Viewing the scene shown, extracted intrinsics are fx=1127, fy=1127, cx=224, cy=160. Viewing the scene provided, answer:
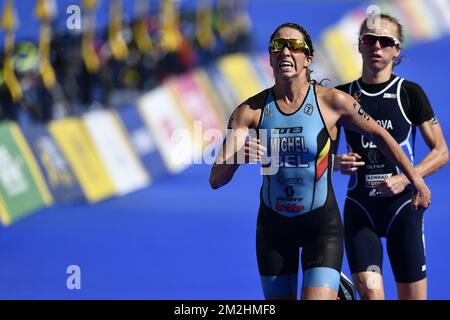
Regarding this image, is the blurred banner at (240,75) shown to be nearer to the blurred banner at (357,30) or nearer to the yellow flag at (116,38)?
the blurred banner at (357,30)

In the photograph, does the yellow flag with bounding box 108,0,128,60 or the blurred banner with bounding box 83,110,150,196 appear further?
the yellow flag with bounding box 108,0,128,60

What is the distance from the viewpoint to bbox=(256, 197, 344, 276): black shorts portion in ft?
18.9

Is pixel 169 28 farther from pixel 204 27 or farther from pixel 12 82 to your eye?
pixel 12 82

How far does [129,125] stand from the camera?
12625 millimetres

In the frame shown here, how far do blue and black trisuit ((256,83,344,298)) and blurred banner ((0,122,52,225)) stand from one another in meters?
5.63

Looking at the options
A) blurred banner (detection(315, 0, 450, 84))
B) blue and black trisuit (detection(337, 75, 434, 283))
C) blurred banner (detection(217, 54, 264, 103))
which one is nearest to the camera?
blue and black trisuit (detection(337, 75, 434, 283))

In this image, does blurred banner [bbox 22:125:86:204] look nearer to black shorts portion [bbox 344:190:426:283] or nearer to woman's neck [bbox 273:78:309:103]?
black shorts portion [bbox 344:190:426:283]

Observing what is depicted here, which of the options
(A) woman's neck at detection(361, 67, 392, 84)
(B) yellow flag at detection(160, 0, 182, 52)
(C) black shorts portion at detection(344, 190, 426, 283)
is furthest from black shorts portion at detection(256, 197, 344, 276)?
(B) yellow flag at detection(160, 0, 182, 52)

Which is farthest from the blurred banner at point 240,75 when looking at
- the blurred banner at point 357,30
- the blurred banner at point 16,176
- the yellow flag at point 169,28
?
the blurred banner at point 16,176

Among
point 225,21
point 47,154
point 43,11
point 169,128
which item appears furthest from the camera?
point 225,21

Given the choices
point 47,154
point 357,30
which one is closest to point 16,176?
point 47,154

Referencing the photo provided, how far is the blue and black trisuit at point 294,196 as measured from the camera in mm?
5766

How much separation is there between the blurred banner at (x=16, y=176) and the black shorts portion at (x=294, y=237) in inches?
221

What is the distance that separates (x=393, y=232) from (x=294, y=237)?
0.93m
